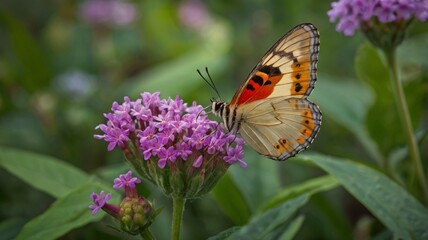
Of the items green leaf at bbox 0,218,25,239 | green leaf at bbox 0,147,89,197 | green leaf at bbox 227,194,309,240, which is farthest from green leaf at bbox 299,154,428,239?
green leaf at bbox 0,218,25,239

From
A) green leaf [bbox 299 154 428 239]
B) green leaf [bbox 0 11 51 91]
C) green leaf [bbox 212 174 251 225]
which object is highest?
green leaf [bbox 0 11 51 91]

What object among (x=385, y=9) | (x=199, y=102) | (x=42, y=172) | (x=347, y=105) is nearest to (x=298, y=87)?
(x=385, y=9)

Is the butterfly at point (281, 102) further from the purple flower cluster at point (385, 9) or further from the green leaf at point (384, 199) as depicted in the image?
the purple flower cluster at point (385, 9)

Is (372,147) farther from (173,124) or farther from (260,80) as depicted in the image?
(173,124)

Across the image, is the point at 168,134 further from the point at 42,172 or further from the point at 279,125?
the point at 42,172

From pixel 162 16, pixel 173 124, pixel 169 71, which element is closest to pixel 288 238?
pixel 173 124

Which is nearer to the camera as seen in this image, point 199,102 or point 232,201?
point 232,201

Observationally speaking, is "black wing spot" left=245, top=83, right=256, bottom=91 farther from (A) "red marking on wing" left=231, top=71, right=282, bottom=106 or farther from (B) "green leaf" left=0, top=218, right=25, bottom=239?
(B) "green leaf" left=0, top=218, right=25, bottom=239
